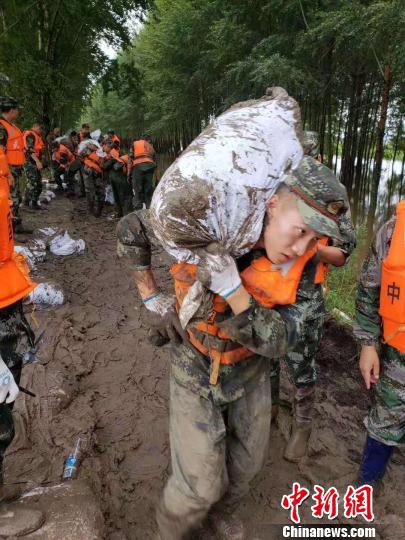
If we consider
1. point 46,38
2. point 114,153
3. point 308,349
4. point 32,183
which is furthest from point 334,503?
point 46,38

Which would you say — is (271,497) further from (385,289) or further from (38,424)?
(38,424)

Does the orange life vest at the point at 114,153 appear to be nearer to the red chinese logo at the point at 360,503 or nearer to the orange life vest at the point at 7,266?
the orange life vest at the point at 7,266

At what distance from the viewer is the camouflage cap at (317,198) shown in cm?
147

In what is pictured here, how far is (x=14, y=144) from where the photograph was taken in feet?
24.2

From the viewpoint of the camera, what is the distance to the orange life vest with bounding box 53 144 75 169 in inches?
498

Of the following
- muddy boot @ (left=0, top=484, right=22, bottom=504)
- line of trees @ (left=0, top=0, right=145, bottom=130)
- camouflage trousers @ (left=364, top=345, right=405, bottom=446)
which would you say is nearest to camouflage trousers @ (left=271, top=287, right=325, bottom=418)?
camouflage trousers @ (left=364, top=345, right=405, bottom=446)

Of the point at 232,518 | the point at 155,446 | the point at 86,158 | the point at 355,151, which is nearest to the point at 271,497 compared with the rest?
the point at 232,518

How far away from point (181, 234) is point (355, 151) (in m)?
13.1

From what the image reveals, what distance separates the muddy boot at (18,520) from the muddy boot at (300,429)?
1.66 meters

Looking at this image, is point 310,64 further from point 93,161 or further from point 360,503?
point 360,503

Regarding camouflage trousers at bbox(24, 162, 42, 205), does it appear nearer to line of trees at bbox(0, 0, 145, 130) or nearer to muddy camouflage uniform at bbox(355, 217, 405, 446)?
line of trees at bbox(0, 0, 145, 130)

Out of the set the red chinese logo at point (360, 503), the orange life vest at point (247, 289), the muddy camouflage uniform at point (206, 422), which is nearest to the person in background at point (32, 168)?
the muddy camouflage uniform at point (206, 422)

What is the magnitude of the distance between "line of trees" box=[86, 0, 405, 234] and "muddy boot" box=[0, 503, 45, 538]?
7.06 meters

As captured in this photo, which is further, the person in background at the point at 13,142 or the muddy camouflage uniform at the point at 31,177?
the muddy camouflage uniform at the point at 31,177
